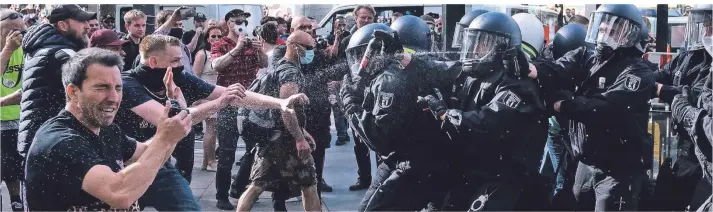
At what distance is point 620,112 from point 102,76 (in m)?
2.63

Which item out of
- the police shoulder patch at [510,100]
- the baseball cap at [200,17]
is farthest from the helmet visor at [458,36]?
the baseball cap at [200,17]

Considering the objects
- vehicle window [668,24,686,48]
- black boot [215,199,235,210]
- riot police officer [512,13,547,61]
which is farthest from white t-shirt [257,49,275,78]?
vehicle window [668,24,686,48]

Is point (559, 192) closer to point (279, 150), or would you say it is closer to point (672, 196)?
point (672, 196)

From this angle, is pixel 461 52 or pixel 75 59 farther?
pixel 461 52

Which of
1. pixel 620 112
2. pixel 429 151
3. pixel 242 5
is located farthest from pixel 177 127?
pixel 242 5

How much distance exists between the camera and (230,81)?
6.44 metres

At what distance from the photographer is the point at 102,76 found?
12.2ft

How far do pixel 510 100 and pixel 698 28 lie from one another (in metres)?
1.37

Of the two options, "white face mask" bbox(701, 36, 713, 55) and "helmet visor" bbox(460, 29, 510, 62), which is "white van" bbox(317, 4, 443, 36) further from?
"white face mask" bbox(701, 36, 713, 55)

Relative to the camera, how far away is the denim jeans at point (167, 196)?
4898 mm

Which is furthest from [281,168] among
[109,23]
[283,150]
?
[109,23]

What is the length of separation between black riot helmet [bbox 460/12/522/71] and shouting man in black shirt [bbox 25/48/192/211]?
195 cm

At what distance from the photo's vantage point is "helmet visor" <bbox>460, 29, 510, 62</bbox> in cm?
A: 513

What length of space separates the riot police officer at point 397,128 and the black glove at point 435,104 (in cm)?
10
